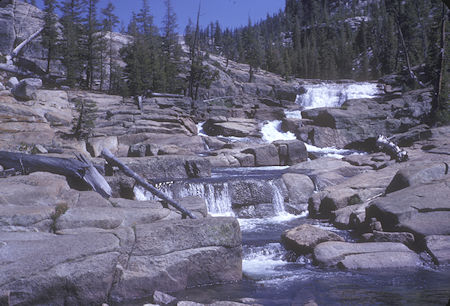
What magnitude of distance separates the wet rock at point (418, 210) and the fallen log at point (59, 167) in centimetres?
779

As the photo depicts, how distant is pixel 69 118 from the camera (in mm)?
22141

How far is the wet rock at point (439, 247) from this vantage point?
7.43m

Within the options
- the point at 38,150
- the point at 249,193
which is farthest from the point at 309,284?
the point at 38,150

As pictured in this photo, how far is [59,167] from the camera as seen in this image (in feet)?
33.1

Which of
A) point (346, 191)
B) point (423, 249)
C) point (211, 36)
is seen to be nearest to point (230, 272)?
point (423, 249)

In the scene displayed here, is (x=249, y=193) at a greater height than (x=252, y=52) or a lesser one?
lesser

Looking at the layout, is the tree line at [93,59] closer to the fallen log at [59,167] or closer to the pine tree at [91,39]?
the pine tree at [91,39]

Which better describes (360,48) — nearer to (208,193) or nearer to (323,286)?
(208,193)

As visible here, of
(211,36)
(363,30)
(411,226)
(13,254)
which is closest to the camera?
(13,254)

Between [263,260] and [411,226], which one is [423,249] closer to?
[411,226]

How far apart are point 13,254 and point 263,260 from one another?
5.27 m

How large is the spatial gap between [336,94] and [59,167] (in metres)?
37.4

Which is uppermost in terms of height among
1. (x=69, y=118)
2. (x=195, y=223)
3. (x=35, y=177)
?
(x=69, y=118)

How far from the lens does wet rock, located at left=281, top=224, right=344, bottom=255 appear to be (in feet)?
→ 27.5
